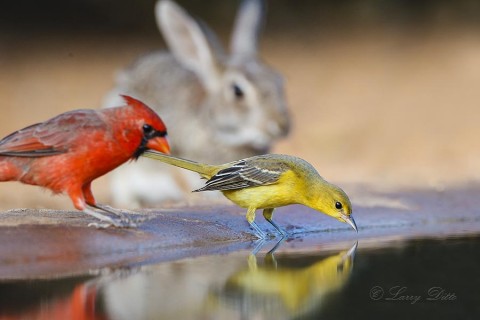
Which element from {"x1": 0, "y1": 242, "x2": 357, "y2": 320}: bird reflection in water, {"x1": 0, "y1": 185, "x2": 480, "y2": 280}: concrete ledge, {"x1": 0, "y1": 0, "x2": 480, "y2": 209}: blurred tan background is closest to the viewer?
{"x1": 0, "y1": 242, "x2": 357, "y2": 320}: bird reflection in water

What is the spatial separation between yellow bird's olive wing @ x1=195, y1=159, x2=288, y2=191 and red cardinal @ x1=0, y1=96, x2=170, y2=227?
→ 2.06 ft

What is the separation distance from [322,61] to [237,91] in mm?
5294

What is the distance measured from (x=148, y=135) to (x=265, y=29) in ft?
34.6

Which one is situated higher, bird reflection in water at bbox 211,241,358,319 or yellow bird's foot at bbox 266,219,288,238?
yellow bird's foot at bbox 266,219,288,238

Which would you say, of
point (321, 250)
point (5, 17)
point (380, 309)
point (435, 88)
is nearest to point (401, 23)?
point (435, 88)

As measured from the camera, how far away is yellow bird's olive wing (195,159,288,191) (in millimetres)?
6363

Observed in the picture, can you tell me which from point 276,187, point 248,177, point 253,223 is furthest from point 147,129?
point 253,223

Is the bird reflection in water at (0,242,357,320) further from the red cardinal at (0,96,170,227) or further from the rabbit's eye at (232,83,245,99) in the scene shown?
the rabbit's eye at (232,83,245,99)

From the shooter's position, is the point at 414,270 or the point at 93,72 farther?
the point at 93,72

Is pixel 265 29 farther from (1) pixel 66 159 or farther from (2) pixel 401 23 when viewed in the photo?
(1) pixel 66 159

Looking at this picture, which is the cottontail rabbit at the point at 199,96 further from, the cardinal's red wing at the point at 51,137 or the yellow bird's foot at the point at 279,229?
the cardinal's red wing at the point at 51,137

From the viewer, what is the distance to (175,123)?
11133 mm
